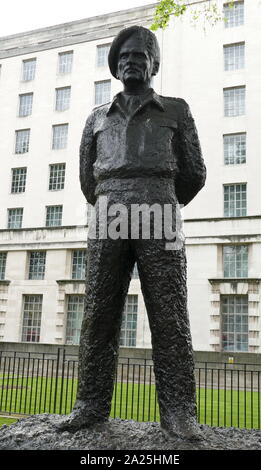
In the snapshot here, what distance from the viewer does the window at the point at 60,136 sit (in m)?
31.0

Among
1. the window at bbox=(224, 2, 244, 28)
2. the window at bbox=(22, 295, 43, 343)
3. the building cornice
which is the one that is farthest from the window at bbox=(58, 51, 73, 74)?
the window at bbox=(22, 295, 43, 343)

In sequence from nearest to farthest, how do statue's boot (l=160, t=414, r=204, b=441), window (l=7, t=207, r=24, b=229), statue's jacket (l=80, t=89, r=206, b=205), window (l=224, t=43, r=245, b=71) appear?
statue's boot (l=160, t=414, r=204, b=441)
statue's jacket (l=80, t=89, r=206, b=205)
window (l=224, t=43, r=245, b=71)
window (l=7, t=207, r=24, b=229)

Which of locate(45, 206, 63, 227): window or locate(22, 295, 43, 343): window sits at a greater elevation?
locate(45, 206, 63, 227): window

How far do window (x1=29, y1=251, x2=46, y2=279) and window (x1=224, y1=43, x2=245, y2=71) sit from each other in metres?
15.8

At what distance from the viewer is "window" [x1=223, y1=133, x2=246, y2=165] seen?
25.8m

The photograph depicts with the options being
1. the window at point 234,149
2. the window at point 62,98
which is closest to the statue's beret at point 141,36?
the window at point 234,149

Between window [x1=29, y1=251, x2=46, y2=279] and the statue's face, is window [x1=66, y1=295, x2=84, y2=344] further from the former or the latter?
the statue's face

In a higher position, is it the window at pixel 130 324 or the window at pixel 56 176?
the window at pixel 56 176

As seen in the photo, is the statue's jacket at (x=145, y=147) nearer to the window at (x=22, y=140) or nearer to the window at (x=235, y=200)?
the window at (x=235, y=200)

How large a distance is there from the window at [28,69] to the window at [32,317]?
51.1ft

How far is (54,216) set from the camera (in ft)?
98.0

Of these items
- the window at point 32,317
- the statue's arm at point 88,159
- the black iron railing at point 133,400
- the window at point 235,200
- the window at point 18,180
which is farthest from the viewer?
the window at point 18,180

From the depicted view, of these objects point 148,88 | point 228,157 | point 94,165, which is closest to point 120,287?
point 94,165
